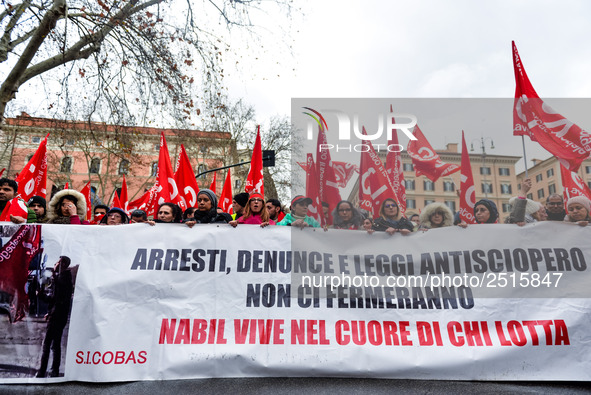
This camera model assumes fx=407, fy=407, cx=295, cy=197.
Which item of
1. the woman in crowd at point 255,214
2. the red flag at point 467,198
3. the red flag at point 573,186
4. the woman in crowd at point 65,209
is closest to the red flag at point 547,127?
the red flag at point 573,186

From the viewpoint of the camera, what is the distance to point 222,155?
2952cm

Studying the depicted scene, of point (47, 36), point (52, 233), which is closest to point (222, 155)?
point (47, 36)

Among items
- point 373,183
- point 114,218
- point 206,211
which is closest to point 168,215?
point 206,211

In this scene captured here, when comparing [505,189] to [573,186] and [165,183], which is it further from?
[165,183]

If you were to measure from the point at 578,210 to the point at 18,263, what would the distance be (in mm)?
5550

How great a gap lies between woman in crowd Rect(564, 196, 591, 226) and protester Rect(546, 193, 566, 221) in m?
0.39

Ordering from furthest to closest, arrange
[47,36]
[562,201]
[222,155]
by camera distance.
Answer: [222,155]
[47,36]
[562,201]

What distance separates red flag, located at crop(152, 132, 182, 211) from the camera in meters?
6.31

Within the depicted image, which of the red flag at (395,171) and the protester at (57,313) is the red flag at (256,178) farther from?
the protester at (57,313)

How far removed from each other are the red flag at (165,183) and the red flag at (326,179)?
2.81 m

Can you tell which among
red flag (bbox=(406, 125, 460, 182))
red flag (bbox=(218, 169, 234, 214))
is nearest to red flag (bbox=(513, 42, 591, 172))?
red flag (bbox=(406, 125, 460, 182))

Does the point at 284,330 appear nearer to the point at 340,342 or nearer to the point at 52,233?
the point at 340,342

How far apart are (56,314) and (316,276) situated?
2295 mm

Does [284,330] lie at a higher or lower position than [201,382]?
higher
